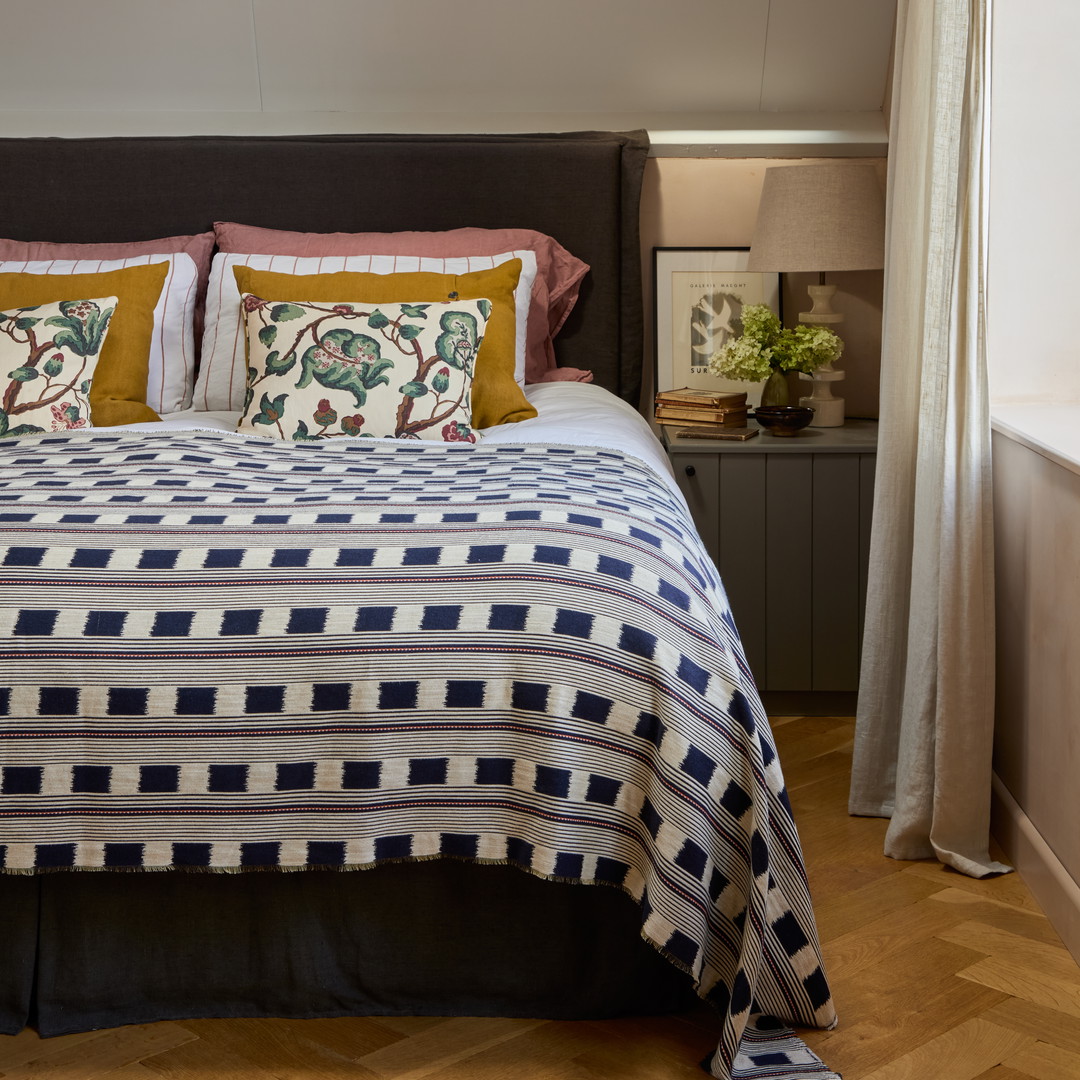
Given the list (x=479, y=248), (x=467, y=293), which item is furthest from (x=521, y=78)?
(x=467, y=293)

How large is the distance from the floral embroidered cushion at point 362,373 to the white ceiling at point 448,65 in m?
1.04

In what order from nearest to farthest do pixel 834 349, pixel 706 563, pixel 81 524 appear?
pixel 81 524 < pixel 706 563 < pixel 834 349

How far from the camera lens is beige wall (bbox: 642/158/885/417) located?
10.4 ft

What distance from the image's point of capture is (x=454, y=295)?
2.57 m

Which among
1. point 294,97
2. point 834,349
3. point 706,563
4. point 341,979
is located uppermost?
point 294,97

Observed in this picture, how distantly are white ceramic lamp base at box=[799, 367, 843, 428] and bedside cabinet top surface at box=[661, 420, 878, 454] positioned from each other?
95mm

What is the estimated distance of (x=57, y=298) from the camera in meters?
2.59

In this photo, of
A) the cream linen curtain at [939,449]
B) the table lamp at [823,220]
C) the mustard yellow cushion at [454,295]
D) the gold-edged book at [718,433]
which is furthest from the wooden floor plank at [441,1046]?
the table lamp at [823,220]

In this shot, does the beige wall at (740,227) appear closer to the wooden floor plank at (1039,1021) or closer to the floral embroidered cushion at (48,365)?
the floral embroidered cushion at (48,365)

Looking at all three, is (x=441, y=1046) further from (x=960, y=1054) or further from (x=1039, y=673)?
(x=1039, y=673)

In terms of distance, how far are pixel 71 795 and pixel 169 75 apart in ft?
7.70

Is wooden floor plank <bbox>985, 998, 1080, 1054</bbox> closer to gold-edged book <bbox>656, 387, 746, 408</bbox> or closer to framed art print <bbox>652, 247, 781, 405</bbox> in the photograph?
gold-edged book <bbox>656, 387, 746, 408</bbox>

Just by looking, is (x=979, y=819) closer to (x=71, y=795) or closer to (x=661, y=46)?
(x=71, y=795)

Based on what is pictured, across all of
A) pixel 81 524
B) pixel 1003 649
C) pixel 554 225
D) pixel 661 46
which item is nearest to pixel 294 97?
pixel 554 225
